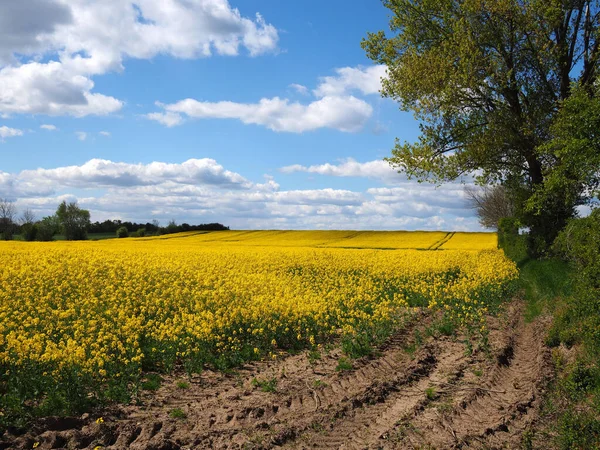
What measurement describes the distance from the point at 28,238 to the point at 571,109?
74.6m

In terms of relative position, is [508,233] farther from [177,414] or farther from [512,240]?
[177,414]

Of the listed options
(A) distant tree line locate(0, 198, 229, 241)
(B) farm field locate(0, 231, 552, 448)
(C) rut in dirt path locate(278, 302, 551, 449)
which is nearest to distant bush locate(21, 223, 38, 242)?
(A) distant tree line locate(0, 198, 229, 241)

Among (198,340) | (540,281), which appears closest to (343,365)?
(198,340)

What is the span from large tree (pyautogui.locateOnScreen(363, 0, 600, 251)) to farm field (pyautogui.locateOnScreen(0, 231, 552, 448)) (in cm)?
1113

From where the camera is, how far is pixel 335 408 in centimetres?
792

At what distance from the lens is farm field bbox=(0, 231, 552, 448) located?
8266 mm

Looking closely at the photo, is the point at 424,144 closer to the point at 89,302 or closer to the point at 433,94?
the point at 433,94

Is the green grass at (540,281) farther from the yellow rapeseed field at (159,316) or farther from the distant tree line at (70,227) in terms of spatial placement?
the distant tree line at (70,227)

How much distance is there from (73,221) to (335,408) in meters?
84.4

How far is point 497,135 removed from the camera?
93.0ft

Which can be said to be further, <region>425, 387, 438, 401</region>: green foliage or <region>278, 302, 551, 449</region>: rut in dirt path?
<region>425, 387, 438, 401</region>: green foliage

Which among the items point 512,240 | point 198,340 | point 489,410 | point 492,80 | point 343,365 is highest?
point 492,80

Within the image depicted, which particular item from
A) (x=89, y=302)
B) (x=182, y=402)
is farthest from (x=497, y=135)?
(x=182, y=402)

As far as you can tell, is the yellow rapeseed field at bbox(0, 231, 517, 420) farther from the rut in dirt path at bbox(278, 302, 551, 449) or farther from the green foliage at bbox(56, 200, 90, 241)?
the green foliage at bbox(56, 200, 90, 241)
